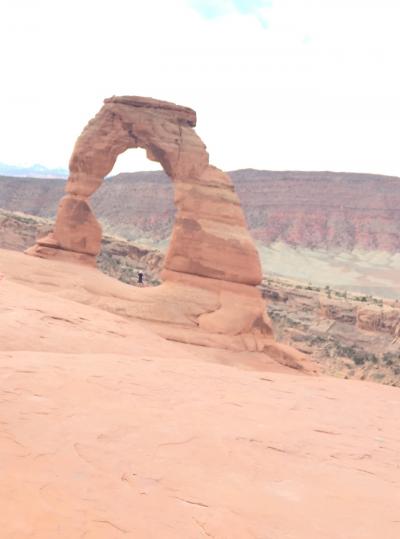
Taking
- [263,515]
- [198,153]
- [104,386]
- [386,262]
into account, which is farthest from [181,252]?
[386,262]

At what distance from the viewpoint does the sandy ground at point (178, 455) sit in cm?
349

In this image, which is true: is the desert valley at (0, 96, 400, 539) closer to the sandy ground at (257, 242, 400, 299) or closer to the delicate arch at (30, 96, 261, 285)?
the delicate arch at (30, 96, 261, 285)

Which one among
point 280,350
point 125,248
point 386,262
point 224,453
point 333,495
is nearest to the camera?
point 333,495

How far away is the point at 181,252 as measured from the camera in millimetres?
18594

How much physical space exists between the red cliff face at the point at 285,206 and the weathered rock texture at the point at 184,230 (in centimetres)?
6973

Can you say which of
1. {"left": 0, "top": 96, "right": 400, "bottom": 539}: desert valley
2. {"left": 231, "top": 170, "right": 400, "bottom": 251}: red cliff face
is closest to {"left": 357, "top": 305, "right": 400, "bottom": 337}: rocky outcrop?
{"left": 0, "top": 96, "right": 400, "bottom": 539}: desert valley

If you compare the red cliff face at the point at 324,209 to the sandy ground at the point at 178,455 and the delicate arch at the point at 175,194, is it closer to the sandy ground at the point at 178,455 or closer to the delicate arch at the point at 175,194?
the delicate arch at the point at 175,194

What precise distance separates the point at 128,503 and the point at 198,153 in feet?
54.3

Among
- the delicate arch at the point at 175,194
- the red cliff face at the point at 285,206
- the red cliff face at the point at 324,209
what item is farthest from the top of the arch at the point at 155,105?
the red cliff face at the point at 324,209

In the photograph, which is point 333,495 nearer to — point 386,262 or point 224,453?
point 224,453

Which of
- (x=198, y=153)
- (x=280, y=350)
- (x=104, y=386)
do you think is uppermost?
(x=198, y=153)

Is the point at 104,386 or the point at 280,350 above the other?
the point at 104,386

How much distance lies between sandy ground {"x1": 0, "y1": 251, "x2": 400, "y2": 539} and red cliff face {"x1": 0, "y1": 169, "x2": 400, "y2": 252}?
82520 millimetres

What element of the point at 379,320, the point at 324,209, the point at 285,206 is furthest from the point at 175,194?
the point at 324,209
